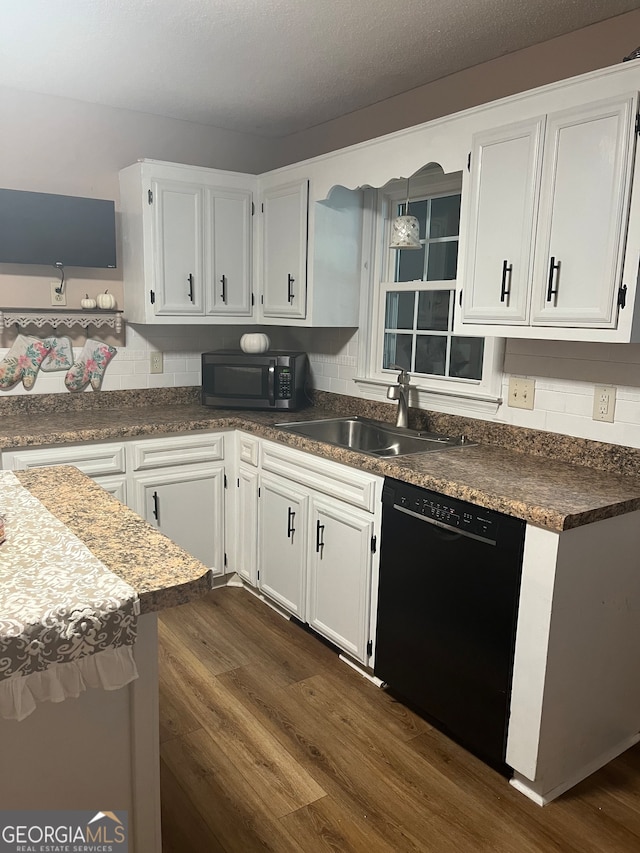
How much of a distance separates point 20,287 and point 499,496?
2526 mm

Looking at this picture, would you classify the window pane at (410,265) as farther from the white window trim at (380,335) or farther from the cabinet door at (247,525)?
the cabinet door at (247,525)

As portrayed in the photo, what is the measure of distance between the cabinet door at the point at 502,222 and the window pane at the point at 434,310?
65cm

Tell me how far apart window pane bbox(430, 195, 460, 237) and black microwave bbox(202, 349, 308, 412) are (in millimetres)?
961

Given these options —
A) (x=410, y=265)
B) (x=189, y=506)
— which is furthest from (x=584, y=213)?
(x=189, y=506)

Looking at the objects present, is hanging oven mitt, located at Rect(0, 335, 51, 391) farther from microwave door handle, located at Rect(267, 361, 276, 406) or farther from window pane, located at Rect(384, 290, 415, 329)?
window pane, located at Rect(384, 290, 415, 329)

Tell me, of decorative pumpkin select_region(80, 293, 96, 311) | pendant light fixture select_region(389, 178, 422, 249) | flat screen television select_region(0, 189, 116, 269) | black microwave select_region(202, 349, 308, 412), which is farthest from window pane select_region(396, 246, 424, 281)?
decorative pumpkin select_region(80, 293, 96, 311)

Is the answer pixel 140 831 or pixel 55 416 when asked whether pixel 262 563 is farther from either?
pixel 140 831

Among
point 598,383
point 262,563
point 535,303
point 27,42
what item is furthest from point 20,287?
point 598,383

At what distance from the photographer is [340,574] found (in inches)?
105

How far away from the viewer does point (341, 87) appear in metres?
3.03

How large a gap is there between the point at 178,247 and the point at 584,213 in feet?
6.65

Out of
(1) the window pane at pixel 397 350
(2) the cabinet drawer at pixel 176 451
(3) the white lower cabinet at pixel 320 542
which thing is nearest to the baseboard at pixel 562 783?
(3) the white lower cabinet at pixel 320 542

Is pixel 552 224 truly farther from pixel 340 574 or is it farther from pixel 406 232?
pixel 340 574

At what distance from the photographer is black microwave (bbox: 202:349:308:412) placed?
11.2ft
